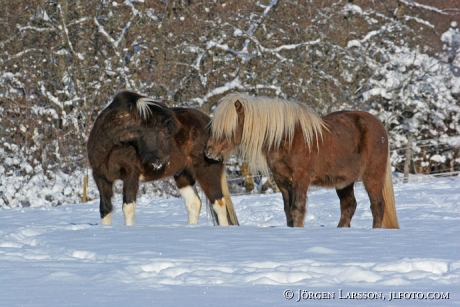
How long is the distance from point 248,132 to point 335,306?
159 inches

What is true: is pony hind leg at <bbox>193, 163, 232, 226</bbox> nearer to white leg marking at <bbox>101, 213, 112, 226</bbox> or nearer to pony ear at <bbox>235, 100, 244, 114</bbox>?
pony ear at <bbox>235, 100, 244, 114</bbox>

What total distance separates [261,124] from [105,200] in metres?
2.02

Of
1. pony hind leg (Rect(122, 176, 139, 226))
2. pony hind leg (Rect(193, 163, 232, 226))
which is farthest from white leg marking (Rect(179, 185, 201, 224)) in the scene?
pony hind leg (Rect(122, 176, 139, 226))

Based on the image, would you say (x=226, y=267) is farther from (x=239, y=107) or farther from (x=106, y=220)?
(x=106, y=220)

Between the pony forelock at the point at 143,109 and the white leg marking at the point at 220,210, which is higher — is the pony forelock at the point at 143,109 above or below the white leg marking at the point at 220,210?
above

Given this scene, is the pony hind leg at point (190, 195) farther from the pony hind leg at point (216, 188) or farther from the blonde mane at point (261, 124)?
the blonde mane at point (261, 124)

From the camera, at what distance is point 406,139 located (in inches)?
776

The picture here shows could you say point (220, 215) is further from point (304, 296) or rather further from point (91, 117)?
point (91, 117)

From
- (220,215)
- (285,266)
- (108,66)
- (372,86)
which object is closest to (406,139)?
(372,86)

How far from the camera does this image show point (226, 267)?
4.39 m

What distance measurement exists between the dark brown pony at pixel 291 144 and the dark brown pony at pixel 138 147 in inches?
27.7

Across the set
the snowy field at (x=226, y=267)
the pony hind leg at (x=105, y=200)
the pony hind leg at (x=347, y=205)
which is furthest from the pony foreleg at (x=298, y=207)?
the pony hind leg at (x=105, y=200)

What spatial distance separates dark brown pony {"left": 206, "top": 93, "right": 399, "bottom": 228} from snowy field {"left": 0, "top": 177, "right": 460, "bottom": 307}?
89 cm

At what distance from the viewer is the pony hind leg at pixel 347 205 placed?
322 inches
